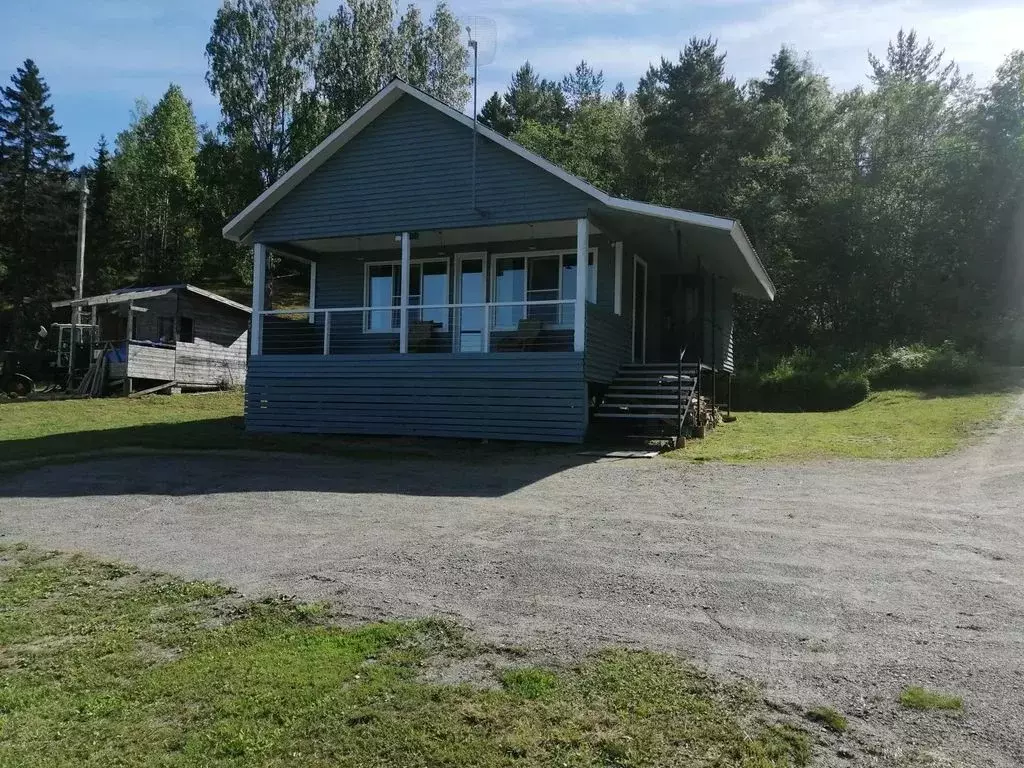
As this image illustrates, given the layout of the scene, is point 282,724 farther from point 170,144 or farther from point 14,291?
point 170,144

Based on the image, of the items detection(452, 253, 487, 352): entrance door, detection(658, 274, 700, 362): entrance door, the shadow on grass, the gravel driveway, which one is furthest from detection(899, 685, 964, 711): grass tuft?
detection(658, 274, 700, 362): entrance door

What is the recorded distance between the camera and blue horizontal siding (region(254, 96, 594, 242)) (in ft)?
44.6

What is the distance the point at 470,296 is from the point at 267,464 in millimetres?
6090

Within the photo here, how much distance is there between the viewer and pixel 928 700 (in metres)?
3.37

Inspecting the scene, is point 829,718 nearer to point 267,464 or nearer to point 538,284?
point 267,464

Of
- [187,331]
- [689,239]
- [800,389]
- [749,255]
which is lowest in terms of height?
[800,389]

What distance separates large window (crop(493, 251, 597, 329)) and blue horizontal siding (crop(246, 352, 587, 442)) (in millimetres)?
1884

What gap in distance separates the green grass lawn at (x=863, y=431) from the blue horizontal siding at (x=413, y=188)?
4720 mm

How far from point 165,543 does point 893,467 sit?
8.76m

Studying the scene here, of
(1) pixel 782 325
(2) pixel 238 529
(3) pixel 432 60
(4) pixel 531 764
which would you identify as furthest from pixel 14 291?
(4) pixel 531 764

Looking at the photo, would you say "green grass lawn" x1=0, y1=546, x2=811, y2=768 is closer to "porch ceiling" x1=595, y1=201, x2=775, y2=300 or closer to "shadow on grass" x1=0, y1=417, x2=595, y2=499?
"shadow on grass" x1=0, y1=417, x2=595, y2=499

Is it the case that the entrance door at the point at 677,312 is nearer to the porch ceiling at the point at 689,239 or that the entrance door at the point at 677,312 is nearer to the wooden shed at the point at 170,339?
the porch ceiling at the point at 689,239

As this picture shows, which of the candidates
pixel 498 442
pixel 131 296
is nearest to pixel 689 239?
pixel 498 442

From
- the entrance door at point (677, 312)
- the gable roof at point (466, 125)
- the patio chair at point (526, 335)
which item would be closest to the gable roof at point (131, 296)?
the gable roof at point (466, 125)
